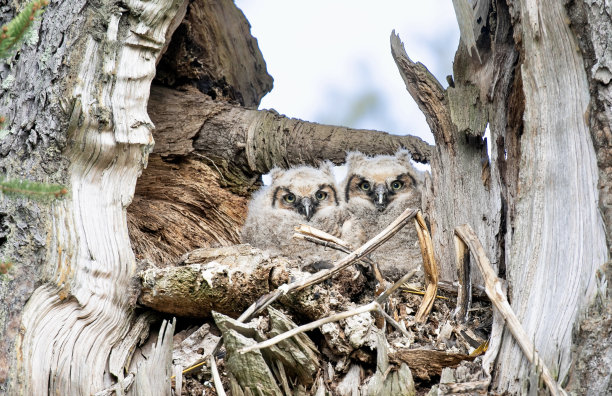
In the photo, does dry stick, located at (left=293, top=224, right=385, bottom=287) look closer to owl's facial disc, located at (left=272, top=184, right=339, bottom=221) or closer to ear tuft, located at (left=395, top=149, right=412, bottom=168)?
owl's facial disc, located at (left=272, top=184, right=339, bottom=221)

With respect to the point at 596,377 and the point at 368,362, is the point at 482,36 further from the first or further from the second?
the point at 596,377

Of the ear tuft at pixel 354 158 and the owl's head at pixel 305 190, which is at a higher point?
the ear tuft at pixel 354 158

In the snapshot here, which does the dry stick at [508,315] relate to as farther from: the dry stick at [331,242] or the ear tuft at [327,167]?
the ear tuft at [327,167]

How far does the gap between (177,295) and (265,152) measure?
68.4 inches

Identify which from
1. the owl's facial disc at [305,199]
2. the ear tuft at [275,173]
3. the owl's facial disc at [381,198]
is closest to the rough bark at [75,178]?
the ear tuft at [275,173]

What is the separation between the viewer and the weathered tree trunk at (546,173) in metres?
2.04

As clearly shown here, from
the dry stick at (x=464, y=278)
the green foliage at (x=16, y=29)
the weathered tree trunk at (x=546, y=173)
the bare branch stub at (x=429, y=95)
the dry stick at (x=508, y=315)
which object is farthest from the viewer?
the bare branch stub at (x=429, y=95)

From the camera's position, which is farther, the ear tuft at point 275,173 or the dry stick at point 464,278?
the ear tuft at point 275,173

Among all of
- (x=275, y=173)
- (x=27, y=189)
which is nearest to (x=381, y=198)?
(x=275, y=173)

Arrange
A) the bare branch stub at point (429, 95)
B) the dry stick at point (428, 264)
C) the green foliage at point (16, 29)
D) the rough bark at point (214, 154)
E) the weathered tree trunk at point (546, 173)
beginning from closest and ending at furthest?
the green foliage at point (16, 29), the weathered tree trunk at point (546, 173), the dry stick at point (428, 264), the bare branch stub at point (429, 95), the rough bark at point (214, 154)

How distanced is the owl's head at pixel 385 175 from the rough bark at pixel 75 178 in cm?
185

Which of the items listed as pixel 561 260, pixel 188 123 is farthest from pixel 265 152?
pixel 561 260

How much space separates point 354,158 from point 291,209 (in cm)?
57

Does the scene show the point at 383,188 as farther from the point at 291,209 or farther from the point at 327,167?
the point at 291,209
